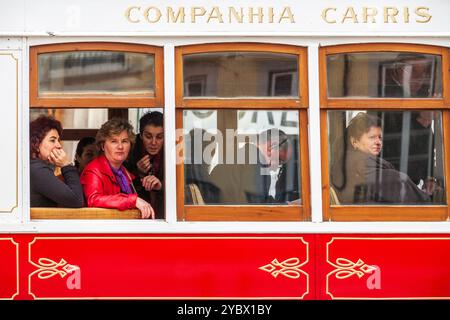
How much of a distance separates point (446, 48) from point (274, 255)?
167cm

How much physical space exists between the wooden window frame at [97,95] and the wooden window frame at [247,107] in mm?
113

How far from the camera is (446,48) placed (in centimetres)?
590

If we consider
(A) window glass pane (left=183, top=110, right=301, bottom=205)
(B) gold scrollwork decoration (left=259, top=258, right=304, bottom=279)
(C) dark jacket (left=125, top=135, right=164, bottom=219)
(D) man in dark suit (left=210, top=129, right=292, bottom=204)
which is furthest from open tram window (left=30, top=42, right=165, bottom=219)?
(B) gold scrollwork decoration (left=259, top=258, right=304, bottom=279)

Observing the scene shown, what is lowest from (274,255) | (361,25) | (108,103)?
(274,255)

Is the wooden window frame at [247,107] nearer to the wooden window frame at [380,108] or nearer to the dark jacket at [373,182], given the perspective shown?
the wooden window frame at [380,108]

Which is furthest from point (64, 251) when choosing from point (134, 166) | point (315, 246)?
point (315, 246)

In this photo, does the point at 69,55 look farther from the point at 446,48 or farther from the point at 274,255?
the point at 446,48

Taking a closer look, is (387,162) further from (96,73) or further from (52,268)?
(52,268)

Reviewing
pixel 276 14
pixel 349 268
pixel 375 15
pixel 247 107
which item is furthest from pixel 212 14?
pixel 349 268

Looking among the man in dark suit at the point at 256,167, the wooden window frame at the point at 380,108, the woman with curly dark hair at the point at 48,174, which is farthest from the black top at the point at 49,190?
the wooden window frame at the point at 380,108

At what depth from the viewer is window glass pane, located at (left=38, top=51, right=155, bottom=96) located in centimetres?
585

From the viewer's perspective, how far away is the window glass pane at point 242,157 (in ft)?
19.4

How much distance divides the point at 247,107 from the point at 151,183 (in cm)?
78
